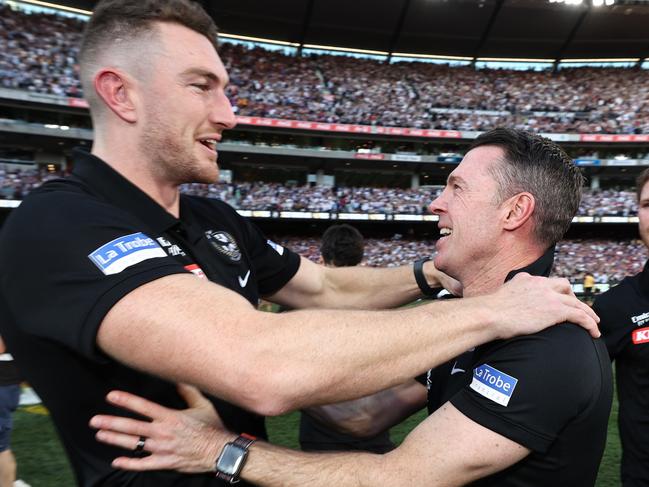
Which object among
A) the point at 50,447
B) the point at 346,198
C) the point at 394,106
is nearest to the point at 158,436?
the point at 50,447

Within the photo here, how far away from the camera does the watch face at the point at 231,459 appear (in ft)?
4.75

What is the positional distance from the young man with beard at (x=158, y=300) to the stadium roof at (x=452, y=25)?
33887 millimetres

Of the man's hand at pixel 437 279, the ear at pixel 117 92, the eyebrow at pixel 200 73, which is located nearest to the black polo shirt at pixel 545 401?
the man's hand at pixel 437 279

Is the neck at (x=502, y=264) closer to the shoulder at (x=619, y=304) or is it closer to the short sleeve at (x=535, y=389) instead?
the short sleeve at (x=535, y=389)

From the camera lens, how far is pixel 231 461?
1.46m

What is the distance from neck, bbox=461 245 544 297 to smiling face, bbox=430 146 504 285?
0.8 inches

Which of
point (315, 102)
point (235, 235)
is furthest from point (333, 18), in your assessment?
point (235, 235)

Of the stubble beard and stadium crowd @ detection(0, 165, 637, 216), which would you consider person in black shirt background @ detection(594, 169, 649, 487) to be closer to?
the stubble beard

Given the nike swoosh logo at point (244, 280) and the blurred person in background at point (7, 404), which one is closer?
the nike swoosh logo at point (244, 280)

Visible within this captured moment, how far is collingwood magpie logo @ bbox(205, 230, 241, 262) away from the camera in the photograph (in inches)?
79.2

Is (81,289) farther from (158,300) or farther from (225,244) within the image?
(225,244)

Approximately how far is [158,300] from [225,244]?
2.79 ft

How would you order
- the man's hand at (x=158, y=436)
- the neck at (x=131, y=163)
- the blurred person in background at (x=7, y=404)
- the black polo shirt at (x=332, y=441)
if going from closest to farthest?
the man's hand at (x=158, y=436)
the neck at (x=131, y=163)
the black polo shirt at (x=332, y=441)
the blurred person in background at (x=7, y=404)

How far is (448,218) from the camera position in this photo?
7.01 feet
